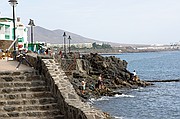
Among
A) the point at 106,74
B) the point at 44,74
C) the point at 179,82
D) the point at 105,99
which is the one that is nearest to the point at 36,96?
the point at 44,74

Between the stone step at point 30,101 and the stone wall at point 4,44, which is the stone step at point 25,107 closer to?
the stone step at point 30,101

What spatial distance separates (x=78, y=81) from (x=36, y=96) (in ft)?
89.7

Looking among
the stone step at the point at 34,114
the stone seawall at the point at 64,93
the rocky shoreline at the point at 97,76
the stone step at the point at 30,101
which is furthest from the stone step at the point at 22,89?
the rocky shoreline at the point at 97,76

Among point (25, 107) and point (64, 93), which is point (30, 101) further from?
point (64, 93)

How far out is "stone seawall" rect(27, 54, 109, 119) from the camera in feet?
26.3

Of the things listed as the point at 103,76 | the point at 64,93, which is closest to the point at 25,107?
the point at 64,93

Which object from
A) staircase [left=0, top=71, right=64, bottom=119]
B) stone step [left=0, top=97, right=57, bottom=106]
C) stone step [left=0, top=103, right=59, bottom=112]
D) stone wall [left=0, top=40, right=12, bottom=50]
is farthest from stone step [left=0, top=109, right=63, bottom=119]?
stone wall [left=0, top=40, right=12, bottom=50]

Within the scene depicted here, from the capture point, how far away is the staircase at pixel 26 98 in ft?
30.3

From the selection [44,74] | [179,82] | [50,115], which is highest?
[44,74]

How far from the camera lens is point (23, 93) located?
9.95 metres

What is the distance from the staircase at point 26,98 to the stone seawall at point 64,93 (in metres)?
0.22

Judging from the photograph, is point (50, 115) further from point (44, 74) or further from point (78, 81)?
point (78, 81)

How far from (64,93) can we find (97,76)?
34.4 meters

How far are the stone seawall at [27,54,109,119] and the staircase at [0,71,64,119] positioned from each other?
22 centimetres
